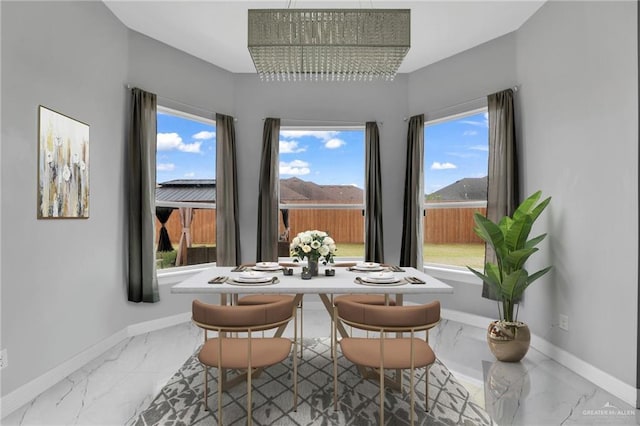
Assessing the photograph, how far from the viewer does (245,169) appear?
14.2 feet

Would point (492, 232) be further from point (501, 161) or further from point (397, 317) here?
point (397, 317)

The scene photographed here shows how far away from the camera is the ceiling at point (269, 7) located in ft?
10.0

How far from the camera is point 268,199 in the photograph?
4.19m

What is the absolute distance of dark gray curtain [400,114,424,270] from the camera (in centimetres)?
412

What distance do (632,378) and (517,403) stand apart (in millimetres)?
821

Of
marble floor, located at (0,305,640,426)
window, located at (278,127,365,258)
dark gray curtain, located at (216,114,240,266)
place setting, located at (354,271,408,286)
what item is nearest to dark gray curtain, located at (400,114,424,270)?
window, located at (278,127,365,258)

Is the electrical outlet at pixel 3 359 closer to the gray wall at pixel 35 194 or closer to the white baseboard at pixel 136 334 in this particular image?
the gray wall at pixel 35 194

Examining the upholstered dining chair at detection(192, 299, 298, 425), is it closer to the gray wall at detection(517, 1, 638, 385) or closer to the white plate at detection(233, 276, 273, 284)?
the white plate at detection(233, 276, 273, 284)

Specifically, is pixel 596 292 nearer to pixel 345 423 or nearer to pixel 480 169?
pixel 480 169

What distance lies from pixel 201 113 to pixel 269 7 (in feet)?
4.94

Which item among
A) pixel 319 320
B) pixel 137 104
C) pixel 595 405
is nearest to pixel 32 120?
pixel 137 104

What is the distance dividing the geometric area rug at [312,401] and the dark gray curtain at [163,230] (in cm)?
166

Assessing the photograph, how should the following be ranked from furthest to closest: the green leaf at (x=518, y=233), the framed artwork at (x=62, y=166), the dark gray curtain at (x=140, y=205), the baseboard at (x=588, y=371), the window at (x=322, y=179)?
the window at (x=322, y=179) < the dark gray curtain at (x=140, y=205) < the green leaf at (x=518, y=233) < the framed artwork at (x=62, y=166) < the baseboard at (x=588, y=371)

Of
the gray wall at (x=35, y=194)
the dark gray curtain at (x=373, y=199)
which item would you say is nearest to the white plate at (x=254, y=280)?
the gray wall at (x=35, y=194)
